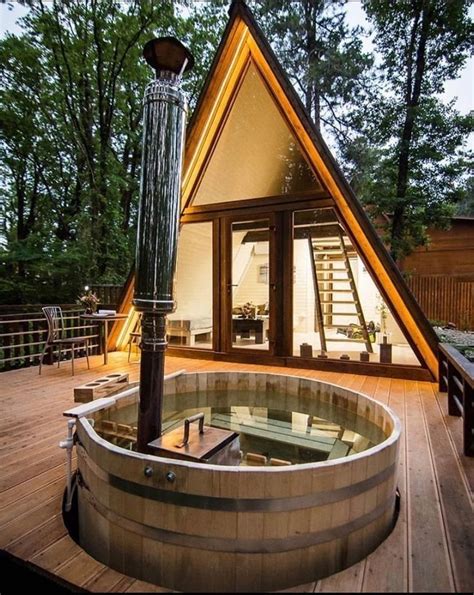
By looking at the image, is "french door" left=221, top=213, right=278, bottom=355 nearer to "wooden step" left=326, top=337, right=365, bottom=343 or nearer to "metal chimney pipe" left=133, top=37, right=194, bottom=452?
"wooden step" left=326, top=337, right=365, bottom=343

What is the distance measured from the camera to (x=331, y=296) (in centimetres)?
498

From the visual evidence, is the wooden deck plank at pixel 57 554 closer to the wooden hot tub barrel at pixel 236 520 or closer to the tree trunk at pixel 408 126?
the wooden hot tub barrel at pixel 236 520

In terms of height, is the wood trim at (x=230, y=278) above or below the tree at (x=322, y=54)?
below

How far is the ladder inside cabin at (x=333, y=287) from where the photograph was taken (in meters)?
4.81

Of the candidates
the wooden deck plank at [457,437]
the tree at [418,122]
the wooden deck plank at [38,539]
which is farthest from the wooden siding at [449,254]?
the wooden deck plank at [38,539]

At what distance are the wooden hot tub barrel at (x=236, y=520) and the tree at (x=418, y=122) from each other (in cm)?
766

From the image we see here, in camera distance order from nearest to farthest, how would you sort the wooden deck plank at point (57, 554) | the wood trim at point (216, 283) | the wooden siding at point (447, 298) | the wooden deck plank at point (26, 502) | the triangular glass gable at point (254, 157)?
the wooden deck plank at point (57, 554) < the wooden deck plank at point (26, 502) < the triangular glass gable at point (254, 157) < the wood trim at point (216, 283) < the wooden siding at point (447, 298)

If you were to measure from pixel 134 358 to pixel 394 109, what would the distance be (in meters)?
8.60

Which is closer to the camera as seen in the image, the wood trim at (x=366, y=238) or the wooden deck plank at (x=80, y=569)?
the wooden deck plank at (x=80, y=569)

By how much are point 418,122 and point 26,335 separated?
30.8 feet

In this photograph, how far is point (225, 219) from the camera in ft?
17.7

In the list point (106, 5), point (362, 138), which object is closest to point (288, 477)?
point (362, 138)

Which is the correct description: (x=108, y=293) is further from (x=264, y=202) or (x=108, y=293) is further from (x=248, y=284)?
(x=264, y=202)

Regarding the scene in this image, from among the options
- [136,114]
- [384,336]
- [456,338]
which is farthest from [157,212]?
[136,114]
